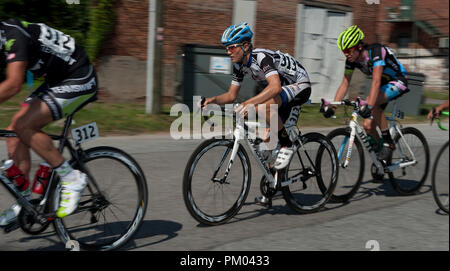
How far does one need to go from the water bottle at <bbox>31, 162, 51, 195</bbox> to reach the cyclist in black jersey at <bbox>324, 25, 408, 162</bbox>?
3.10 meters

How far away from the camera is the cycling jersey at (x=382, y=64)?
593cm

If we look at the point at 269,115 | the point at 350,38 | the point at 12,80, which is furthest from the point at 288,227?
the point at 12,80

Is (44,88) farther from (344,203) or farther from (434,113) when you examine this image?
(344,203)

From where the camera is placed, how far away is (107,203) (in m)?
4.25

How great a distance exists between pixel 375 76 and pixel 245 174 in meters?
2.11


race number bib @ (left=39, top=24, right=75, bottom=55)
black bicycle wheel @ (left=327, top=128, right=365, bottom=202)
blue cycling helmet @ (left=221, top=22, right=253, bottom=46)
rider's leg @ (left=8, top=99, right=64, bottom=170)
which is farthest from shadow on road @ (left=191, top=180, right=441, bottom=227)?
race number bib @ (left=39, top=24, right=75, bottom=55)

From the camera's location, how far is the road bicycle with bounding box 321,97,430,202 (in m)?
5.92

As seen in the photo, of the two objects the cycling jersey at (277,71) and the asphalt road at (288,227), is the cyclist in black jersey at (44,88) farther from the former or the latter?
the cycling jersey at (277,71)

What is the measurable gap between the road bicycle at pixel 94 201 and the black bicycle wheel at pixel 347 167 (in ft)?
8.59

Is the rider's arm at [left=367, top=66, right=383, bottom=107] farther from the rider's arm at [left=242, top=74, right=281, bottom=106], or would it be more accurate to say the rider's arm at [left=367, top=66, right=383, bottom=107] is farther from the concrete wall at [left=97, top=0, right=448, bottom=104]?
the concrete wall at [left=97, top=0, right=448, bottom=104]

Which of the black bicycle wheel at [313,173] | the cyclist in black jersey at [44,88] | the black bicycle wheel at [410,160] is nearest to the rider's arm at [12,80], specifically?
the cyclist in black jersey at [44,88]
